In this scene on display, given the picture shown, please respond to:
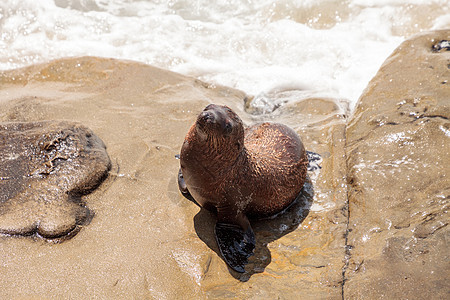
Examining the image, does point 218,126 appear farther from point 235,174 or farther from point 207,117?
point 235,174

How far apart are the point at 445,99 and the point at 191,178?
10.9 feet

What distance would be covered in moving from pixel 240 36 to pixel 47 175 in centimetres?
656

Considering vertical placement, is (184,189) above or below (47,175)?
below

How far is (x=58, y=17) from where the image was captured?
31.1ft

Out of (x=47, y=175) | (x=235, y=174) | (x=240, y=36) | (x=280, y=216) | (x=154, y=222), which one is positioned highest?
(x=235, y=174)

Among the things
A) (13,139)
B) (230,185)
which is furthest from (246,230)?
(13,139)

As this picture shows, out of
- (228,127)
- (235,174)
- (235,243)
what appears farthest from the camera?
(235,174)

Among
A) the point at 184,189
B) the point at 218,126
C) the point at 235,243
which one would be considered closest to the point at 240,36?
the point at 184,189

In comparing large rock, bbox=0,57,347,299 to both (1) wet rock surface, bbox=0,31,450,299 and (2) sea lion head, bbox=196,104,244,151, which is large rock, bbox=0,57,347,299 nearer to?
(1) wet rock surface, bbox=0,31,450,299

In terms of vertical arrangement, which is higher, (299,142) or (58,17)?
(299,142)

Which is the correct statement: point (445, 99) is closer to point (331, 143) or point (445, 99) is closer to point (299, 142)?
point (331, 143)

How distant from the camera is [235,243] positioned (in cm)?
373

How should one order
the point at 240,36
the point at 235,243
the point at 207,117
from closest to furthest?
the point at 207,117, the point at 235,243, the point at 240,36

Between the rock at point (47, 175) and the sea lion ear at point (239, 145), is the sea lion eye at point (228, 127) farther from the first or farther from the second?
the rock at point (47, 175)
